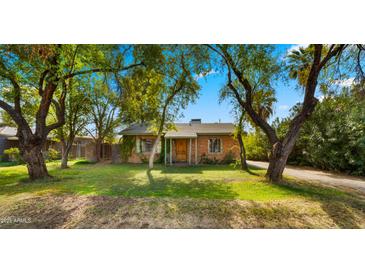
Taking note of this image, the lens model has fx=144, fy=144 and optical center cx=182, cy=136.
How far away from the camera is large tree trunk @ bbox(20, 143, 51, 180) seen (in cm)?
510

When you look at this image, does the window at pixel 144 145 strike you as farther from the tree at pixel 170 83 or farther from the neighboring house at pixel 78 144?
the neighboring house at pixel 78 144

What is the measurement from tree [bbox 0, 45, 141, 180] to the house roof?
19.7 ft

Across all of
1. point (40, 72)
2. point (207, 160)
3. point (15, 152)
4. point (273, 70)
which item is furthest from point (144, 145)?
point (273, 70)

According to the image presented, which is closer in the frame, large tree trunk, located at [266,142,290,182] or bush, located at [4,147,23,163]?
large tree trunk, located at [266,142,290,182]

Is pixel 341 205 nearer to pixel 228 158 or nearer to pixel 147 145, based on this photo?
pixel 228 158

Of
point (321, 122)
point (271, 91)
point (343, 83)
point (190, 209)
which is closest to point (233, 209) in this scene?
point (190, 209)

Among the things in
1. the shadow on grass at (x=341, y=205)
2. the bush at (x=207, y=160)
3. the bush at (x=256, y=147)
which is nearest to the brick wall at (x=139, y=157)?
the bush at (x=207, y=160)

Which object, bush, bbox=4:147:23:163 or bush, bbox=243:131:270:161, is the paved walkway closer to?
bush, bbox=243:131:270:161

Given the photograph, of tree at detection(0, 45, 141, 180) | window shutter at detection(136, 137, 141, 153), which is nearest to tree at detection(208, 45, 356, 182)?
tree at detection(0, 45, 141, 180)

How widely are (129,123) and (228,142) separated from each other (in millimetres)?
9341

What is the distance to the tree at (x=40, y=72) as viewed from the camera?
376 centimetres
